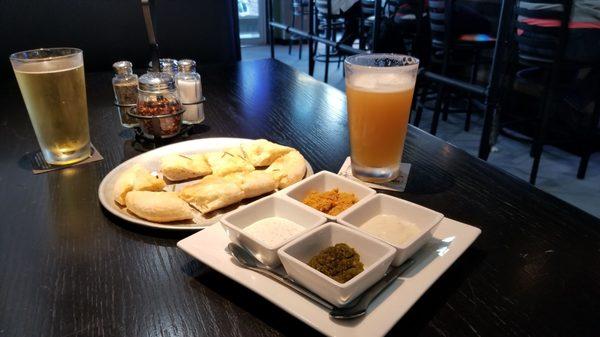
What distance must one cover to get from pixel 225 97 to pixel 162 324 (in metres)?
1.01

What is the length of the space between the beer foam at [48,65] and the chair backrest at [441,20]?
7.33 ft

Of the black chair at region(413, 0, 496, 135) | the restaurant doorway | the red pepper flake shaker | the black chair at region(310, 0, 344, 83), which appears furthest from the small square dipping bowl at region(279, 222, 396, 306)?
the restaurant doorway

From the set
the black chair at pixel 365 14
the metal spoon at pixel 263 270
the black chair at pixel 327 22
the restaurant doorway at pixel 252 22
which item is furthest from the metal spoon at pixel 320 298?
the restaurant doorway at pixel 252 22

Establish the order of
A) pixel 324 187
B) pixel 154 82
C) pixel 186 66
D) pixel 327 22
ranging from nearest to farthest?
pixel 324 187
pixel 154 82
pixel 186 66
pixel 327 22

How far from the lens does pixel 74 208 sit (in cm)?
74

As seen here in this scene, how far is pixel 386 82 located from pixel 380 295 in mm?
449

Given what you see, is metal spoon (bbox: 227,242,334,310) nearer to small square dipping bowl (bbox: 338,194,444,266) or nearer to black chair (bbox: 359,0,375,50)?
small square dipping bowl (bbox: 338,194,444,266)

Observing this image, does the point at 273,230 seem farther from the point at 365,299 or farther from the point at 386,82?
the point at 386,82

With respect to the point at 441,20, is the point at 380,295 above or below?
below

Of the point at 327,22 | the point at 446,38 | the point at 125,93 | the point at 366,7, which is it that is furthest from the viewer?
the point at 366,7

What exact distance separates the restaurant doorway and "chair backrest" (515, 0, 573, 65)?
5715 millimetres

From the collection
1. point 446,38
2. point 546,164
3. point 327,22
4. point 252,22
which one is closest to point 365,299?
point 446,38

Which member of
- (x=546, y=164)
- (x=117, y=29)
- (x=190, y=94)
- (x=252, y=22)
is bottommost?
(x=546, y=164)

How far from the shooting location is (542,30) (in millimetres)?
2258
